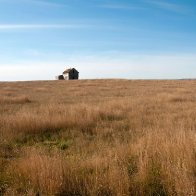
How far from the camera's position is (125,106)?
632 inches

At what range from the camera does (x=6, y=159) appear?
7.30 meters

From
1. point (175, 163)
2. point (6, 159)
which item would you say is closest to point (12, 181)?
point (6, 159)

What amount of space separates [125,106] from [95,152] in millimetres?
8801

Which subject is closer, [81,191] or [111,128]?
[81,191]

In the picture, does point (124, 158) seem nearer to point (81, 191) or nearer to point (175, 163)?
point (175, 163)

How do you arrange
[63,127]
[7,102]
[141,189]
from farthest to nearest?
[7,102]
[63,127]
[141,189]

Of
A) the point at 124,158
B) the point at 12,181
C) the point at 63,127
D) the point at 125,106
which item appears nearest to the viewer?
the point at 12,181

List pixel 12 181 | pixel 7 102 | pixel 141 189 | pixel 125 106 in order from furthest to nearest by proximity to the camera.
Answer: pixel 7 102, pixel 125 106, pixel 12 181, pixel 141 189

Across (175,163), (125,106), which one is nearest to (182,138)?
(175,163)

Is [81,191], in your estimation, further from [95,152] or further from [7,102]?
[7,102]

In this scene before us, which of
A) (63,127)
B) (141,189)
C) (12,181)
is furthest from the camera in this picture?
(63,127)

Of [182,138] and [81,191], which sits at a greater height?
[182,138]

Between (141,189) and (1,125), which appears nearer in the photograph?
(141,189)

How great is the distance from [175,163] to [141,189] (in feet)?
3.05
